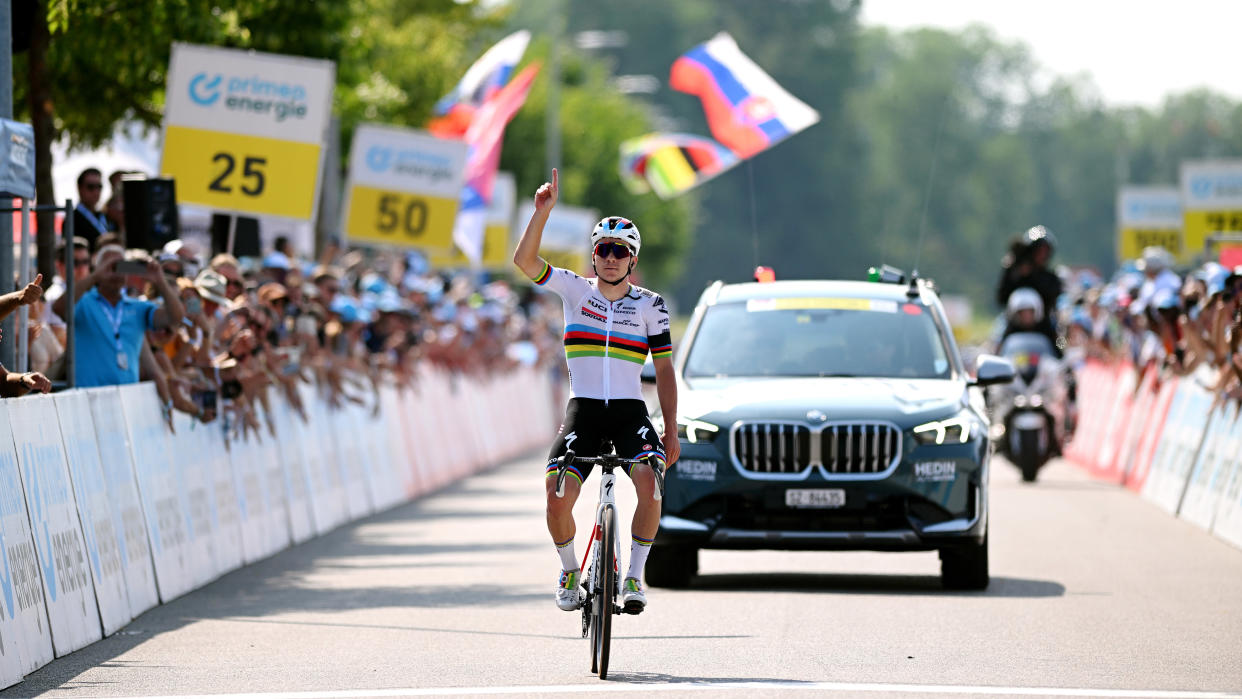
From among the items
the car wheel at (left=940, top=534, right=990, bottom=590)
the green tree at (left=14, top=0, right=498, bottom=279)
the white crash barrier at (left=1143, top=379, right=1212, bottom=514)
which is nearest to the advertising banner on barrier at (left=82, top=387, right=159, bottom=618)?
the green tree at (left=14, top=0, right=498, bottom=279)

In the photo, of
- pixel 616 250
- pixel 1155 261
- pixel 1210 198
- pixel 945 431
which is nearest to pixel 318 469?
pixel 945 431

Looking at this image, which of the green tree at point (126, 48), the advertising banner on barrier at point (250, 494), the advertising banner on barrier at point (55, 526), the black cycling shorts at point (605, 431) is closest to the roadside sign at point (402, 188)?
the green tree at point (126, 48)

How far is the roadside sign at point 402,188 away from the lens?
1091 inches

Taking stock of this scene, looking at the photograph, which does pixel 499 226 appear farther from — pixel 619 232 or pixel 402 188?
pixel 619 232

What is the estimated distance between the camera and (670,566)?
1518 centimetres

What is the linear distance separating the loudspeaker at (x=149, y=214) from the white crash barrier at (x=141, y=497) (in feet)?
4.17

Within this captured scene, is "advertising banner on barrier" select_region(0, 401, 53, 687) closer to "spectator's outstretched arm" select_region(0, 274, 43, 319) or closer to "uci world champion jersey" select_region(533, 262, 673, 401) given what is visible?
"spectator's outstretched arm" select_region(0, 274, 43, 319)

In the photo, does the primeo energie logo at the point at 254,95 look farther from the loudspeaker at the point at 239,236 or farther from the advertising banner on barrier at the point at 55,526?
the advertising banner on barrier at the point at 55,526

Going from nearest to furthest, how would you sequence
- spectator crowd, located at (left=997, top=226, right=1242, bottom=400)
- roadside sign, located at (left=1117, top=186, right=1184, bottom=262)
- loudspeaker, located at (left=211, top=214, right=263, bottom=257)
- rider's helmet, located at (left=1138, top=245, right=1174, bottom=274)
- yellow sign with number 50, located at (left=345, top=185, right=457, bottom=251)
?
spectator crowd, located at (left=997, top=226, right=1242, bottom=400) < loudspeaker, located at (left=211, top=214, right=263, bottom=257) < yellow sign with number 50, located at (left=345, top=185, right=457, bottom=251) < rider's helmet, located at (left=1138, top=245, right=1174, bottom=274) < roadside sign, located at (left=1117, top=186, right=1184, bottom=262)

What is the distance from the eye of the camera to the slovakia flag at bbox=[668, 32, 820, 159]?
2264cm

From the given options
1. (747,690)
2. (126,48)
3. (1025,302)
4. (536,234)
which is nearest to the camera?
(747,690)

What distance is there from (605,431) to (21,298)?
275cm

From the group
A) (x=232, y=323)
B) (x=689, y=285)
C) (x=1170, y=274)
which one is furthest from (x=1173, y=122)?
(x=232, y=323)

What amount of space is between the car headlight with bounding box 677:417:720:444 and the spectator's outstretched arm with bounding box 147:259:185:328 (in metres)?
3.29
